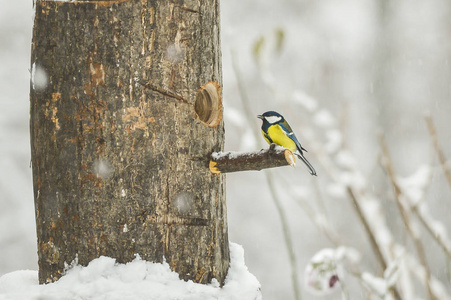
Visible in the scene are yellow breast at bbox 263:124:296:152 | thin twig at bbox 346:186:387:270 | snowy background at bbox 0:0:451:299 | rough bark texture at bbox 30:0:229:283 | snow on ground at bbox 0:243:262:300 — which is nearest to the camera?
snow on ground at bbox 0:243:262:300

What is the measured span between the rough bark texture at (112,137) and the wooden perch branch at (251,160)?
86 millimetres

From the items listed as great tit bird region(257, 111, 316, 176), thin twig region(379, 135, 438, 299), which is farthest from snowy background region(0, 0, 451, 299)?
thin twig region(379, 135, 438, 299)

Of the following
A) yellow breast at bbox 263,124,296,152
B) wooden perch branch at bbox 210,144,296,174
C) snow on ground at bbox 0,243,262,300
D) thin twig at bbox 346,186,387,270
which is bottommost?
snow on ground at bbox 0,243,262,300

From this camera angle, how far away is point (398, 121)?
10391mm

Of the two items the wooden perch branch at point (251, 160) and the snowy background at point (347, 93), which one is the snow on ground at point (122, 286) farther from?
the snowy background at point (347, 93)

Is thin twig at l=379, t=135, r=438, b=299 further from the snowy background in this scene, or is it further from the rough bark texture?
the snowy background

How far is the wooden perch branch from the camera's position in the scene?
164 cm

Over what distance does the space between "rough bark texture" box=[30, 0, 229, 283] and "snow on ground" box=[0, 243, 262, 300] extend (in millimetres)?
38

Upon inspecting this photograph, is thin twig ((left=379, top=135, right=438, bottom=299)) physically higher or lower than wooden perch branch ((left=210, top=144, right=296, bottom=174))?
lower

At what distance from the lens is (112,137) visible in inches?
62.6

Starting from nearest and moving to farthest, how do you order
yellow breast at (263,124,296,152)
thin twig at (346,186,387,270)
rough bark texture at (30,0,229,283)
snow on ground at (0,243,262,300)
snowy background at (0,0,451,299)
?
snow on ground at (0,243,262,300)
rough bark texture at (30,0,229,283)
thin twig at (346,186,387,270)
yellow breast at (263,124,296,152)
snowy background at (0,0,451,299)

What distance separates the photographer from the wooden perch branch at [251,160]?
1641mm

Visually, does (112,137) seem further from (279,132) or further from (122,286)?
(279,132)

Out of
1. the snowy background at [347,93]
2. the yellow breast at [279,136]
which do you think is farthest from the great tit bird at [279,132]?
the snowy background at [347,93]
